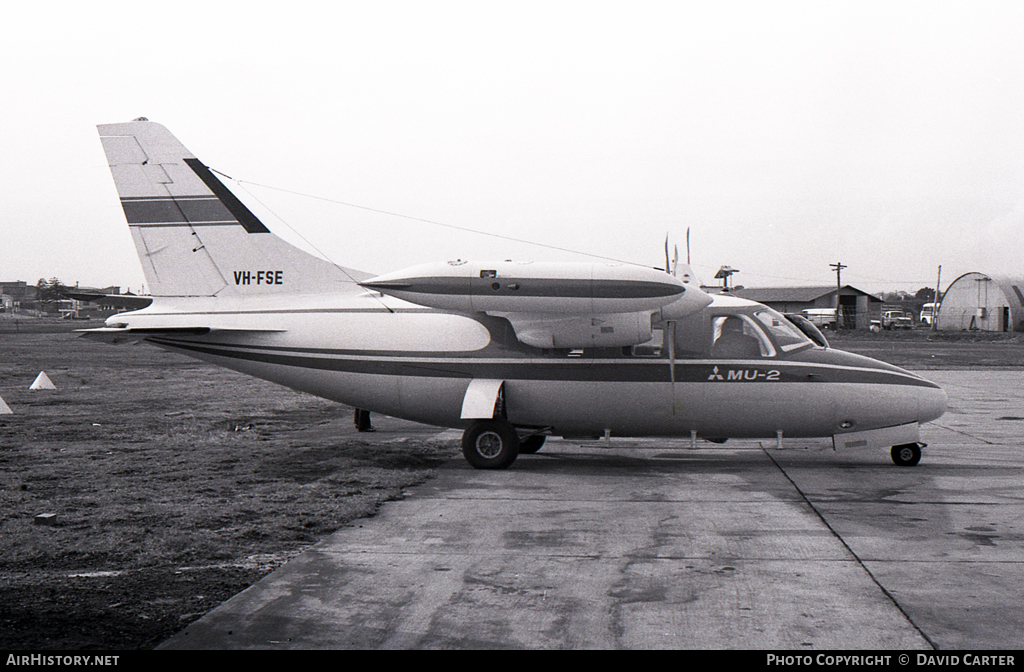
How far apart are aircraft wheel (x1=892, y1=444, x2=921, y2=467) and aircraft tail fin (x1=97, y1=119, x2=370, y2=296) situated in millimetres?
8431

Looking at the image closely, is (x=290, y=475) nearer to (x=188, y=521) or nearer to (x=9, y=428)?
(x=188, y=521)

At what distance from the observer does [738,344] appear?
1216 cm

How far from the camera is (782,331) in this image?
12.4 m

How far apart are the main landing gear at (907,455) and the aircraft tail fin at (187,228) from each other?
27.7 feet

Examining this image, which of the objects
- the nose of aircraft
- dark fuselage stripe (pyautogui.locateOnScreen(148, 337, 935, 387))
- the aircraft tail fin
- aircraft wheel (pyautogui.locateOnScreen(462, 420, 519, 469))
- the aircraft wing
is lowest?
aircraft wheel (pyautogui.locateOnScreen(462, 420, 519, 469))

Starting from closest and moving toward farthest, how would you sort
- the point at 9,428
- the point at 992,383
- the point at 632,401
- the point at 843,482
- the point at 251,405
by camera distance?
the point at 843,482, the point at 632,401, the point at 9,428, the point at 251,405, the point at 992,383

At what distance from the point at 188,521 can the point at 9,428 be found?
28.3 feet

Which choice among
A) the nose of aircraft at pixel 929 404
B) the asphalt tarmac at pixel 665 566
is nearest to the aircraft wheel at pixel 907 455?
the asphalt tarmac at pixel 665 566

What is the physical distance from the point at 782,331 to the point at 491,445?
14.6 feet

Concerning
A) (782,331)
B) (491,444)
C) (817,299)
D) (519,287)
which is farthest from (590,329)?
(817,299)

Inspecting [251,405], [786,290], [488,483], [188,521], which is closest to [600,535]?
[488,483]

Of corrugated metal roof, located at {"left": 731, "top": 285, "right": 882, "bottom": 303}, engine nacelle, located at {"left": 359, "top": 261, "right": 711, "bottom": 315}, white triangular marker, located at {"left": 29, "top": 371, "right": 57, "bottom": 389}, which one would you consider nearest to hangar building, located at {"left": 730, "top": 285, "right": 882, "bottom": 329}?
corrugated metal roof, located at {"left": 731, "top": 285, "right": 882, "bottom": 303}

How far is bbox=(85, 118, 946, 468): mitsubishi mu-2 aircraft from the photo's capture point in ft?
38.6

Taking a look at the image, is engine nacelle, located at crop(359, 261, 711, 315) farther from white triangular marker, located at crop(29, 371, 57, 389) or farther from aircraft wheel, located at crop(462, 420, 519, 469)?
white triangular marker, located at crop(29, 371, 57, 389)
